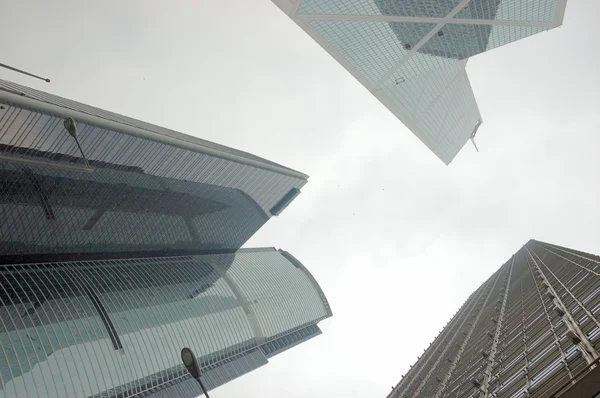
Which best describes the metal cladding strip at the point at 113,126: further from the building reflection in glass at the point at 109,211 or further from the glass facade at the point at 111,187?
the building reflection in glass at the point at 109,211

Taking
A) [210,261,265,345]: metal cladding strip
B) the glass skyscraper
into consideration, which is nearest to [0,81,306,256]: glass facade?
[210,261,265,345]: metal cladding strip

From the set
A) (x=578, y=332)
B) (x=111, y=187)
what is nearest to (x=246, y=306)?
Result: (x=111, y=187)

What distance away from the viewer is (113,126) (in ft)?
322

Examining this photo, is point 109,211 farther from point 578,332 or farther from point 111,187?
point 578,332

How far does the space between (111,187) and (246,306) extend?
5685 centimetres

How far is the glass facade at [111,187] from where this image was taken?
88.4 m

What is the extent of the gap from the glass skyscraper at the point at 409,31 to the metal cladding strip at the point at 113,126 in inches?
1375

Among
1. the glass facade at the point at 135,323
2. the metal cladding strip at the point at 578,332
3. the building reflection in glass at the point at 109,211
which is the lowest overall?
the metal cladding strip at the point at 578,332

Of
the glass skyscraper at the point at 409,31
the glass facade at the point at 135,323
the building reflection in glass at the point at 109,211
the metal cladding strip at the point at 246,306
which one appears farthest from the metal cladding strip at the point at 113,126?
the glass skyscraper at the point at 409,31

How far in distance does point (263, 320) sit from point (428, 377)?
11559 centimetres

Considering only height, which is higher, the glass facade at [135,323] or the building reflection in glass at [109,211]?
the building reflection in glass at [109,211]

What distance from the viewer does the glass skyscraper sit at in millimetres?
110062

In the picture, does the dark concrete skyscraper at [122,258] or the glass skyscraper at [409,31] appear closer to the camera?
the dark concrete skyscraper at [122,258]

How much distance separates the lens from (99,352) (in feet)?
306
